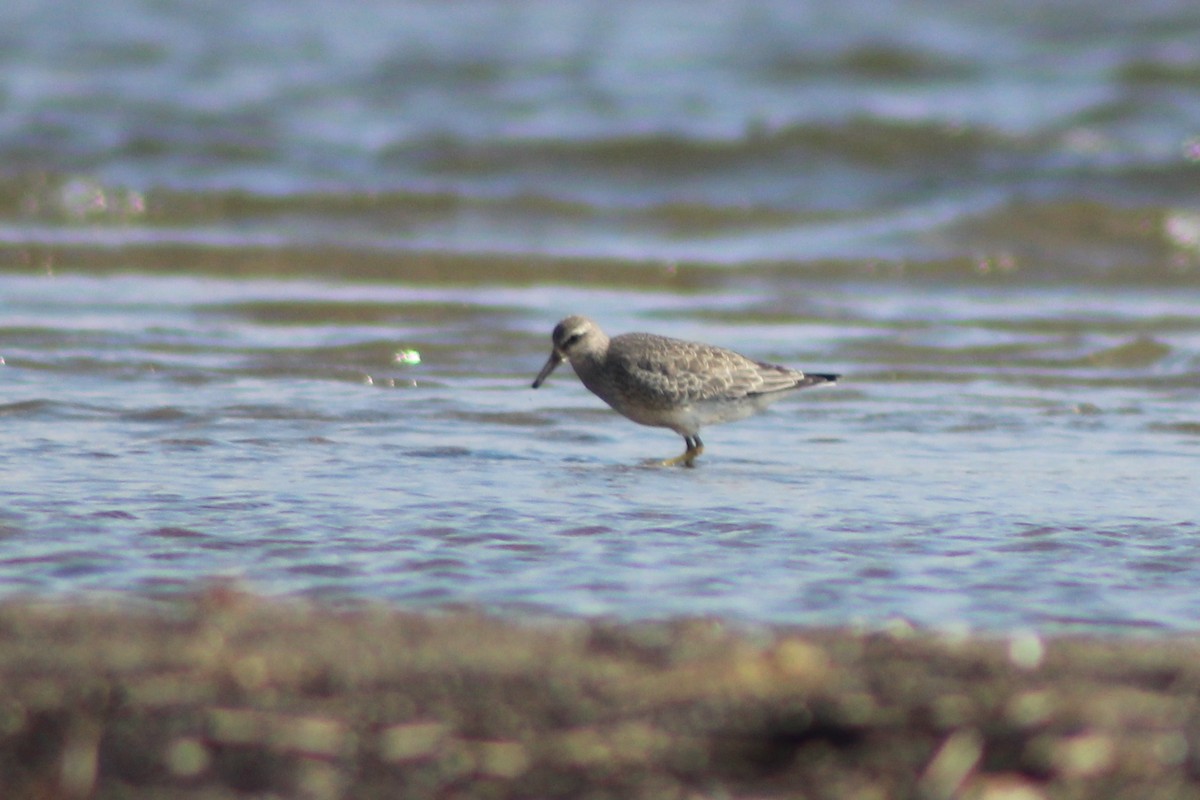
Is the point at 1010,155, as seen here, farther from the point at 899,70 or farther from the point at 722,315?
the point at 722,315

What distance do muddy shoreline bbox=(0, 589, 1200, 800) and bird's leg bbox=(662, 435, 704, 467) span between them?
3.19 metres

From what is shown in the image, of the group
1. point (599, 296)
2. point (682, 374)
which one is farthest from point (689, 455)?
point (599, 296)

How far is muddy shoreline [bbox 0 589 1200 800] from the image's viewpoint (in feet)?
9.41

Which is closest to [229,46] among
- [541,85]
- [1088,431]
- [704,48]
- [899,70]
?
[541,85]

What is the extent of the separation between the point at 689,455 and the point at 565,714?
3915 mm

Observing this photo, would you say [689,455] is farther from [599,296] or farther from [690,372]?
[599,296]

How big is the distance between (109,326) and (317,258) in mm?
2632

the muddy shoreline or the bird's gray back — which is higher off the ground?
the bird's gray back

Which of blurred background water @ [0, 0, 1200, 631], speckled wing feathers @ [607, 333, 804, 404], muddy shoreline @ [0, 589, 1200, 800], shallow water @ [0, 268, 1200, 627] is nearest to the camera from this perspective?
muddy shoreline @ [0, 589, 1200, 800]

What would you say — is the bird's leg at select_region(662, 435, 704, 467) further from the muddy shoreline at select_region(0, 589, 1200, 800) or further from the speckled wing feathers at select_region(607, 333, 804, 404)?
the muddy shoreline at select_region(0, 589, 1200, 800)

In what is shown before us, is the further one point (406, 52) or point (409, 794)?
point (406, 52)

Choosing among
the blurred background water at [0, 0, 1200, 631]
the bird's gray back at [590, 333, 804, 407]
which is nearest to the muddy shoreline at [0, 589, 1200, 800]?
the blurred background water at [0, 0, 1200, 631]

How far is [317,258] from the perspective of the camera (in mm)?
11594

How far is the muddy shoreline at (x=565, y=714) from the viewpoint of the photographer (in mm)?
2869
